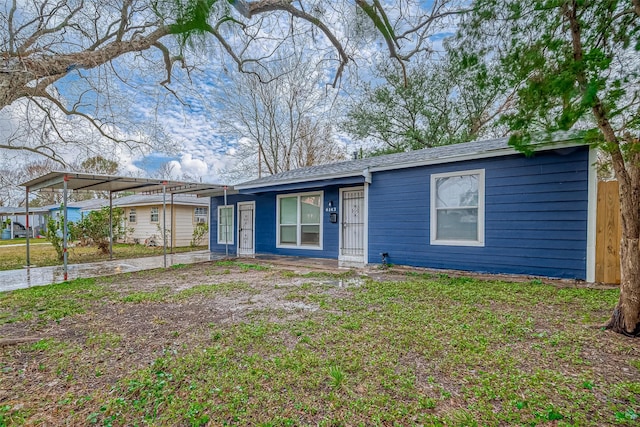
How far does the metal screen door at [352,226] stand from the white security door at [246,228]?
12.8 feet

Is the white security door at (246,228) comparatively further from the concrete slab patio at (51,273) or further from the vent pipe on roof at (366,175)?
the vent pipe on roof at (366,175)

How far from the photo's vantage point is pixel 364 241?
8172 mm

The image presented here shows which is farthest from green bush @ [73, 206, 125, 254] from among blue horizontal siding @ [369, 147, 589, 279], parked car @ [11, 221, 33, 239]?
parked car @ [11, 221, 33, 239]

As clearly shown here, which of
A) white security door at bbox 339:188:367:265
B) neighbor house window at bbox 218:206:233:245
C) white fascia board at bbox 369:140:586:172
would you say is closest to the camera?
white fascia board at bbox 369:140:586:172

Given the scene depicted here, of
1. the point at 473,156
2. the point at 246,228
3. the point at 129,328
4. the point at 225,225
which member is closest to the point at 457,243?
the point at 473,156

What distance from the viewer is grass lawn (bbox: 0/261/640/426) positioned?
2.00 meters

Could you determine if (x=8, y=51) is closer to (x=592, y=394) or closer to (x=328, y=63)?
(x=328, y=63)

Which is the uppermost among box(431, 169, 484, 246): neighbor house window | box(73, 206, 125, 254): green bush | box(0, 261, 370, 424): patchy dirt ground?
box(431, 169, 484, 246): neighbor house window

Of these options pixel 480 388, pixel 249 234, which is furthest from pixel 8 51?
pixel 249 234

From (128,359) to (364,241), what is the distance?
6.14 m

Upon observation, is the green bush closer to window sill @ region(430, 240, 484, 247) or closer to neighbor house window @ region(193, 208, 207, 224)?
neighbor house window @ region(193, 208, 207, 224)

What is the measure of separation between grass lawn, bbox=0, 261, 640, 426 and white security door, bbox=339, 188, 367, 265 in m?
3.71

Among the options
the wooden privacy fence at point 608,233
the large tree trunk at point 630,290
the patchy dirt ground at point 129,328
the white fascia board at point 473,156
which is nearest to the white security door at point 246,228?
the patchy dirt ground at point 129,328

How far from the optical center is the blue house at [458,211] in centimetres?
539
